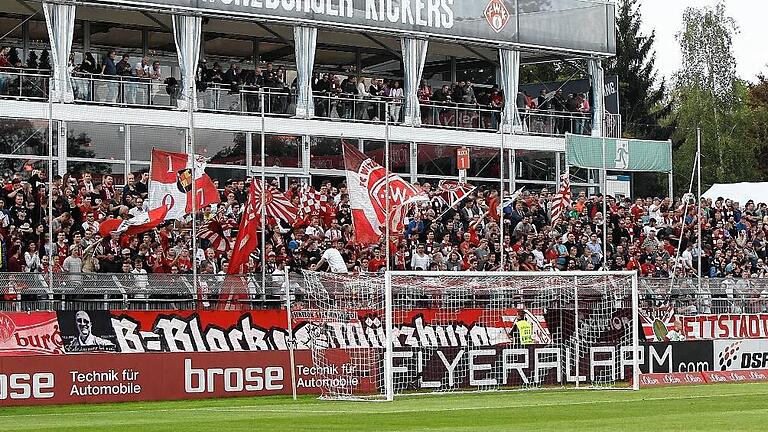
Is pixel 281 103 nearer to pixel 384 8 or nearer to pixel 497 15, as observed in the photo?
pixel 384 8

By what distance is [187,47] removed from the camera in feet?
143

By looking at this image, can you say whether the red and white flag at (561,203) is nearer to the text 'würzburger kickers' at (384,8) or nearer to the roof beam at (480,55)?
the text 'würzburger kickers' at (384,8)

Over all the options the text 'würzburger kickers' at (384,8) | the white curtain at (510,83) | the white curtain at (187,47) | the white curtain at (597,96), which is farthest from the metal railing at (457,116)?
Result: the white curtain at (187,47)

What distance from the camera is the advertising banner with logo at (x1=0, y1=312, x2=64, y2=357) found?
29391 millimetres

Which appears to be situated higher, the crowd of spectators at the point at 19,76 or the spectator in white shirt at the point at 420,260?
the crowd of spectators at the point at 19,76

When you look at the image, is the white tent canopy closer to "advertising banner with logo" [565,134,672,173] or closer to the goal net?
"advertising banner with logo" [565,134,672,173]

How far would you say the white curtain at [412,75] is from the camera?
48344 mm

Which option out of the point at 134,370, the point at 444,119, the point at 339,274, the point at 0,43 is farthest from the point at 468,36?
the point at 134,370

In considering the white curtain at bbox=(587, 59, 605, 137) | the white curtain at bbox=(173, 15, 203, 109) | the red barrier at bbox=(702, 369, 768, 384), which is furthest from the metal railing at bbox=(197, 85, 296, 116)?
the red barrier at bbox=(702, 369, 768, 384)

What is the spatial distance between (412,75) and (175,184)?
56.9ft

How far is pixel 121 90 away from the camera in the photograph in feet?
137

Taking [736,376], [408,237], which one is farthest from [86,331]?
[736,376]

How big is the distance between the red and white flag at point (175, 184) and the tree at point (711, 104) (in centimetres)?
6336

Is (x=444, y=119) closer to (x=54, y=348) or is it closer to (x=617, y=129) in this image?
(x=617, y=129)
